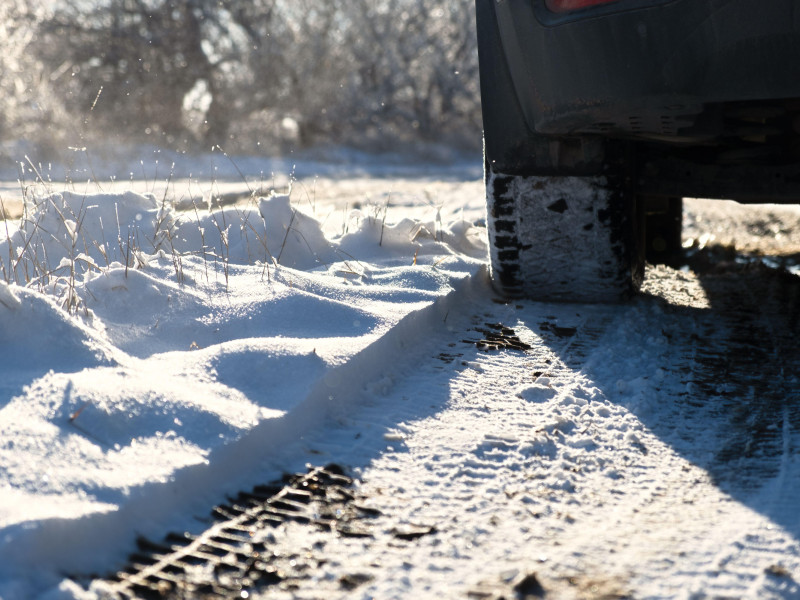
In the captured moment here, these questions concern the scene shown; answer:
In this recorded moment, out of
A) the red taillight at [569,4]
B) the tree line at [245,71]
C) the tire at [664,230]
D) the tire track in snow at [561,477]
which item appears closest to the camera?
the tire track in snow at [561,477]

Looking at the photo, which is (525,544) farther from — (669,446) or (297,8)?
(297,8)

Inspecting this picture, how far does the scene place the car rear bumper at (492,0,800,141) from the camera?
217 centimetres

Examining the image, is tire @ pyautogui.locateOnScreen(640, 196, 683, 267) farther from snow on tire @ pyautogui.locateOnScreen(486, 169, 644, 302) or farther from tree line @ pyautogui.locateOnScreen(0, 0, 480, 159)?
tree line @ pyautogui.locateOnScreen(0, 0, 480, 159)

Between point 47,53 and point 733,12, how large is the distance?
1680 centimetres

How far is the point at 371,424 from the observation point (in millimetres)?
2111

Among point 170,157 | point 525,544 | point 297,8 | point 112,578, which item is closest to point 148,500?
point 112,578

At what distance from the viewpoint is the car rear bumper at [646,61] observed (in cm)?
217

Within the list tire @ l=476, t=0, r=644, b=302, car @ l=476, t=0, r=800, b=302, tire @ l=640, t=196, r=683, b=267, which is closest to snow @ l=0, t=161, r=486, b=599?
tire @ l=476, t=0, r=644, b=302

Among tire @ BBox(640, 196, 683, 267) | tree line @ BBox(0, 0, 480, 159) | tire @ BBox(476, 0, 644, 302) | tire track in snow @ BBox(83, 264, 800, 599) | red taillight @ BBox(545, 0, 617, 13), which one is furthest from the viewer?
tree line @ BBox(0, 0, 480, 159)

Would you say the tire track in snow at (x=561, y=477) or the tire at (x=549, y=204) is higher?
the tire at (x=549, y=204)

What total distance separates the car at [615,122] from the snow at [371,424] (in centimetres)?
23

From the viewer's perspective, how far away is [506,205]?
3148 mm

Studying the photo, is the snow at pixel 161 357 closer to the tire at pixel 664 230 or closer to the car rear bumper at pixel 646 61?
the car rear bumper at pixel 646 61

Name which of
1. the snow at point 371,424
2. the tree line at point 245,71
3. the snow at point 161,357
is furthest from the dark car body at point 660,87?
the tree line at point 245,71
